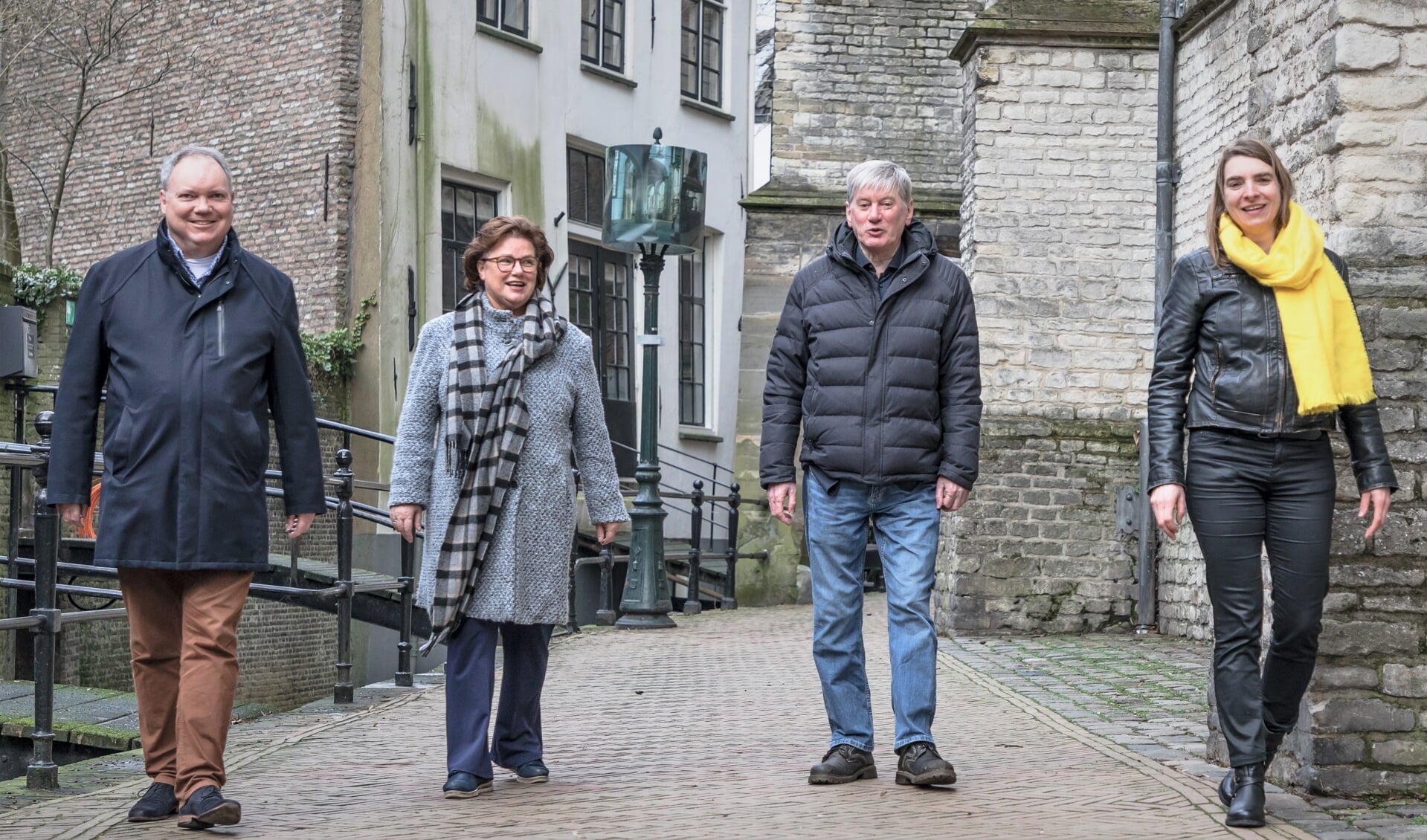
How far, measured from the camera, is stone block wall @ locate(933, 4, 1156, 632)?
492 inches

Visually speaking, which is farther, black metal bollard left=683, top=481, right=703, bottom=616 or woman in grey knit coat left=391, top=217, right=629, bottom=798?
black metal bollard left=683, top=481, right=703, bottom=616

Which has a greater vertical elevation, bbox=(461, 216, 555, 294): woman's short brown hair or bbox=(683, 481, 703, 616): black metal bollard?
bbox=(461, 216, 555, 294): woman's short brown hair

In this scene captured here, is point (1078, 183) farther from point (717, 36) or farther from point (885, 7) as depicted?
point (717, 36)

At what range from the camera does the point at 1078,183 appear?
1262cm

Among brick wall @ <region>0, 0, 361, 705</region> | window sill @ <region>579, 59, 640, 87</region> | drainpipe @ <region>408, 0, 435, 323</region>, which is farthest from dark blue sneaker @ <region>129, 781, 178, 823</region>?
window sill @ <region>579, 59, 640, 87</region>

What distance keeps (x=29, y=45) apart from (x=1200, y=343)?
12.3 m

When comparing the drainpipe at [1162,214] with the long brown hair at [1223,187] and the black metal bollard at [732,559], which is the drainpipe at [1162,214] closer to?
the black metal bollard at [732,559]

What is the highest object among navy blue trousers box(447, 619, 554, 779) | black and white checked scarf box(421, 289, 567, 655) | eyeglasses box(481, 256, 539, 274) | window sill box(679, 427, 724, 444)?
eyeglasses box(481, 256, 539, 274)

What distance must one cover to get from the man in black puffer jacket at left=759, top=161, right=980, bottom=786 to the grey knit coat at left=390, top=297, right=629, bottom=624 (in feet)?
2.03

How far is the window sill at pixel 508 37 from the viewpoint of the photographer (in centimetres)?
1683

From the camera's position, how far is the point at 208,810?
4.41 metres

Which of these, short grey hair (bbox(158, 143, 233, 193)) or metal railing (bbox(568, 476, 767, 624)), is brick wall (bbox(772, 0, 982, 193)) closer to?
metal railing (bbox(568, 476, 767, 624))

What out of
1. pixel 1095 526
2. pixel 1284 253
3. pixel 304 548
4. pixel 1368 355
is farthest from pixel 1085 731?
pixel 304 548

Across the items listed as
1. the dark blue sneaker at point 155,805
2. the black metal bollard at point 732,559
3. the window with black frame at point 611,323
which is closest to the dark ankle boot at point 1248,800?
the dark blue sneaker at point 155,805
